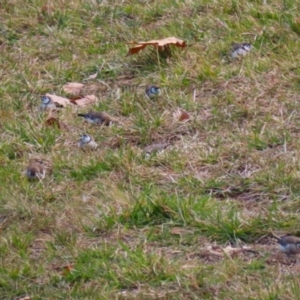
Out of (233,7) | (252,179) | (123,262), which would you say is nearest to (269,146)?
(252,179)

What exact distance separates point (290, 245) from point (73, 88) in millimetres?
2677

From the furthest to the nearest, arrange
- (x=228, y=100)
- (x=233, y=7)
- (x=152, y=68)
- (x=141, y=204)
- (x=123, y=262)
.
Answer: (x=233, y=7) < (x=152, y=68) < (x=228, y=100) < (x=141, y=204) < (x=123, y=262)

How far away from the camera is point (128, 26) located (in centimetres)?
743

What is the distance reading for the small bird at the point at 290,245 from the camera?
4.41 m

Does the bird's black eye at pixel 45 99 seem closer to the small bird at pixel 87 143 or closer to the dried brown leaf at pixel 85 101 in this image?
the dried brown leaf at pixel 85 101

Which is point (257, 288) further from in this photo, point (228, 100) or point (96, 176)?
point (228, 100)

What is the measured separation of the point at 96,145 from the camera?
5.79m

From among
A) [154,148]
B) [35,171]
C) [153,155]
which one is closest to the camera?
[35,171]

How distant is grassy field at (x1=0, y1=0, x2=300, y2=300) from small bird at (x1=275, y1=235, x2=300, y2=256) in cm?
5

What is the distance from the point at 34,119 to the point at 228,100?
3.99 feet

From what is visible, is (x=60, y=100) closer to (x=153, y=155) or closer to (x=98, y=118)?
(x=98, y=118)

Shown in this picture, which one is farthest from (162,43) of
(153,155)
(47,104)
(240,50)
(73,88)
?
(153,155)

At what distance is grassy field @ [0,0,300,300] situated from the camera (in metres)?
4.42

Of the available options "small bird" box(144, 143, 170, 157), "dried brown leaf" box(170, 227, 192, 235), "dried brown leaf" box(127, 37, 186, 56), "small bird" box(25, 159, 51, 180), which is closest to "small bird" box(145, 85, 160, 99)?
"dried brown leaf" box(127, 37, 186, 56)
